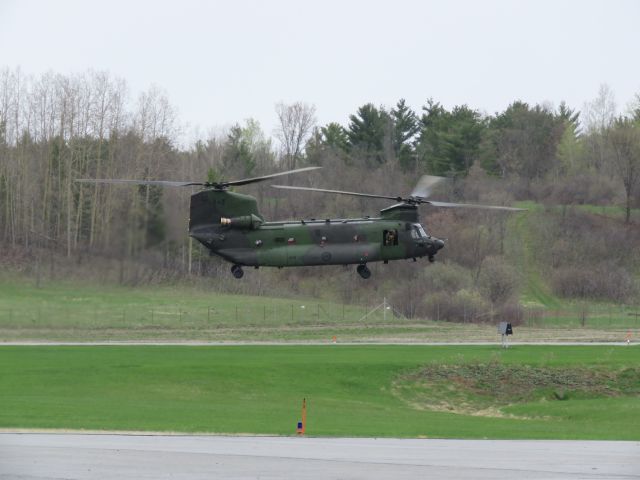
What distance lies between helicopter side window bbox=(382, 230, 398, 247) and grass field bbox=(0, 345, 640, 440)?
6.21 metres

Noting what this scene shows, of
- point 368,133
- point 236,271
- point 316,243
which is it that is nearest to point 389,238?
point 316,243

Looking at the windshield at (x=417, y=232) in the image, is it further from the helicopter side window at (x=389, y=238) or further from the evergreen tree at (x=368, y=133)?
the evergreen tree at (x=368, y=133)

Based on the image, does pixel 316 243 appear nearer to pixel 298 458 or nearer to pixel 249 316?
pixel 298 458

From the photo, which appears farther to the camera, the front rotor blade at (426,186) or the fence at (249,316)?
the fence at (249,316)

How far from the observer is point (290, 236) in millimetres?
38406

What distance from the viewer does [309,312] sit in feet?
274

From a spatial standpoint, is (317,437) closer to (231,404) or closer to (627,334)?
(231,404)

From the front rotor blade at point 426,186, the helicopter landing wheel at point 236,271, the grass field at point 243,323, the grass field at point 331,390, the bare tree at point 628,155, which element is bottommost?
the grass field at point 331,390

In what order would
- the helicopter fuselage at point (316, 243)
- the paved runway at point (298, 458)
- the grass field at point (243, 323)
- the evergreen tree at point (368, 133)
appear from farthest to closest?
the evergreen tree at point (368, 133)
the grass field at point (243, 323)
the helicopter fuselage at point (316, 243)
the paved runway at point (298, 458)

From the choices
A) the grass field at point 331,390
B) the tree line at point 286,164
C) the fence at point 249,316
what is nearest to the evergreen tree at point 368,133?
the tree line at point 286,164

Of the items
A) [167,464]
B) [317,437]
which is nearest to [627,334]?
[317,437]

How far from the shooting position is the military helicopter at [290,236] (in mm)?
37562

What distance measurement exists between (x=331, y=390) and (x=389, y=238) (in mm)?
16588

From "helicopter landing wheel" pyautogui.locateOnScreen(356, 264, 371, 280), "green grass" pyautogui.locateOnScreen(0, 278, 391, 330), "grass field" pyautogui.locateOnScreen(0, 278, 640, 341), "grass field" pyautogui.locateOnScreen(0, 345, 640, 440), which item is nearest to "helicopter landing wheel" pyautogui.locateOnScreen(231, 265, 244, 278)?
"helicopter landing wheel" pyautogui.locateOnScreen(356, 264, 371, 280)
